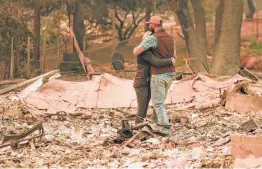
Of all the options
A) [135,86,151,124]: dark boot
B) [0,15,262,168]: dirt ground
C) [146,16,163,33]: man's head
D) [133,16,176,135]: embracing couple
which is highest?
[146,16,163,33]: man's head

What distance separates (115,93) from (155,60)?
536cm

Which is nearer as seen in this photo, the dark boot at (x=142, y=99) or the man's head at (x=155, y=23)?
the man's head at (x=155, y=23)

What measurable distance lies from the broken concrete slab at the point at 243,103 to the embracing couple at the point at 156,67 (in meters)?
3.62

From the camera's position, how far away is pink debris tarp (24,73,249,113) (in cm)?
1803

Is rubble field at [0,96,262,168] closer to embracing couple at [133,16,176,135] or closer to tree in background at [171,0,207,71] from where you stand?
embracing couple at [133,16,176,135]

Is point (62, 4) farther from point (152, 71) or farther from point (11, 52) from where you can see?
point (152, 71)

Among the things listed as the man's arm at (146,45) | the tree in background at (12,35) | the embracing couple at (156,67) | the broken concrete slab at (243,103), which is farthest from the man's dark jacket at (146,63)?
the tree in background at (12,35)

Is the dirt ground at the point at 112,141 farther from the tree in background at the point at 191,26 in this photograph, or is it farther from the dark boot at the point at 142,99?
the tree in background at the point at 191,26

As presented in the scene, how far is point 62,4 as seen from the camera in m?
38.7

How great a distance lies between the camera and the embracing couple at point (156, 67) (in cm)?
1349

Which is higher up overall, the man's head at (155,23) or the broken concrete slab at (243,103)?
the man's head at (155,23)

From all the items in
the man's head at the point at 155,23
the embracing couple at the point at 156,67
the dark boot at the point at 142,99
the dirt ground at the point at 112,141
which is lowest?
the dirt ground at the point at 112,141

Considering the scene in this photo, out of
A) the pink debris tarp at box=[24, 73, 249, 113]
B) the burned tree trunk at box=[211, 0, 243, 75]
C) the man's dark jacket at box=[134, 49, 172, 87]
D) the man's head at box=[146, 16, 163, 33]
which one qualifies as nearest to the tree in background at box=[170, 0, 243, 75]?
the burned tree trunk at box=[211, 0, 243, 75]

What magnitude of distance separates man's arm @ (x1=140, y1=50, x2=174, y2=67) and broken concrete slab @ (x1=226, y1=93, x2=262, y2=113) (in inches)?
149
